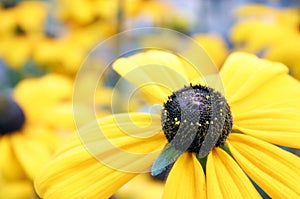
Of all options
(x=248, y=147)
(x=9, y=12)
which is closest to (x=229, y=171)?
(x=248, y=147)

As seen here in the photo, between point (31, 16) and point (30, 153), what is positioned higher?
point (31, 16)

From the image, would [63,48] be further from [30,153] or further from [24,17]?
[30,153]

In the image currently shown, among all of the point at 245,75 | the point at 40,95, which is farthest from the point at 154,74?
the point at 40,95

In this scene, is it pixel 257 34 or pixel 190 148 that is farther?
pixel 257 34

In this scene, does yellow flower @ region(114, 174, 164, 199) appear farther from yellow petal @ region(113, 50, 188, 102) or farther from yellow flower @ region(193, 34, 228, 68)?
yellow flower @ region(193, 34, 228, 68)

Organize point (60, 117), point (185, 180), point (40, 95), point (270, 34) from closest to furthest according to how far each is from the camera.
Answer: point (185, 180) → point (60, 117) → point (40, 95) → point (270, 34)

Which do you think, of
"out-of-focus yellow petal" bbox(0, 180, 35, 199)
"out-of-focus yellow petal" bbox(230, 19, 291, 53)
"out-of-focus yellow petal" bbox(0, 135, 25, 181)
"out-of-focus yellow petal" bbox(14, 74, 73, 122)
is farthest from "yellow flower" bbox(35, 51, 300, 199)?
"out-of-focus yellow petal" bbox(230, 19, 291, 53)
